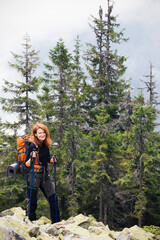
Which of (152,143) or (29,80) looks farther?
(29,80)

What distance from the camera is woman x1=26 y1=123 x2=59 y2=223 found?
231 inches

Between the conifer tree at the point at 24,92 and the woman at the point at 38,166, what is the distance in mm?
13081

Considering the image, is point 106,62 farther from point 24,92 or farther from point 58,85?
point 24,92

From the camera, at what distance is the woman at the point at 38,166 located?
586 cm

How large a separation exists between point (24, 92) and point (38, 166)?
14565mm

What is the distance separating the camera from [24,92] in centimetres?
1967

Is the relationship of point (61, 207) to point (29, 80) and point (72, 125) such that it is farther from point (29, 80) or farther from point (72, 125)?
point (29, 80)

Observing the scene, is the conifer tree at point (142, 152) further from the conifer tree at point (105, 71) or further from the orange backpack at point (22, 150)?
the orange backpack at point (22, 150)

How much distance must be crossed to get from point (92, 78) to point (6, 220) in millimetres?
24385

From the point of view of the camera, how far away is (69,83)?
69.8 feet

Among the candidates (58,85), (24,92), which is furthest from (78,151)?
(58,85)

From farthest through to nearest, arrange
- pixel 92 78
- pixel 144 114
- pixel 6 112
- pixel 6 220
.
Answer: pixel 92 78 → pixel 6 112 → pixel 144 114 → pixel 6 220

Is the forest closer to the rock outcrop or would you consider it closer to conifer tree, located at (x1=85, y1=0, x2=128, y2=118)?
conifer tree, located at (x1=85, y1=0, x2=128, y2=118)

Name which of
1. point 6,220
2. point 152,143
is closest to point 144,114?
point 152,143
